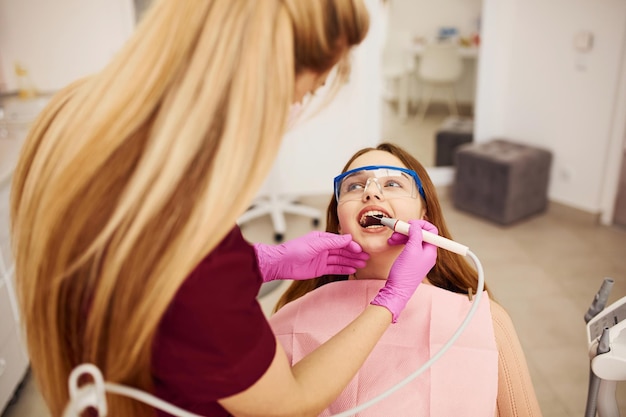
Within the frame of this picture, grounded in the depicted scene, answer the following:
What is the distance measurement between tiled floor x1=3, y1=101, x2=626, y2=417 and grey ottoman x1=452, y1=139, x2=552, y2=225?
8 centimetres

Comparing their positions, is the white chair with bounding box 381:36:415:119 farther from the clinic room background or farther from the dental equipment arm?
the dental equipment arm

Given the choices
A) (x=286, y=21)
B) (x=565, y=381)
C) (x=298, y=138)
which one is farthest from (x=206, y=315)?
(x=298, y=138)

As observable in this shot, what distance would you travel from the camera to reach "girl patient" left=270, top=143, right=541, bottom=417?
3.80 feet

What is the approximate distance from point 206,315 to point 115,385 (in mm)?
170

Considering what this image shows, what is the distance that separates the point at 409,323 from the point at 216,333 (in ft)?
2.16

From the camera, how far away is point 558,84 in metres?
3.34

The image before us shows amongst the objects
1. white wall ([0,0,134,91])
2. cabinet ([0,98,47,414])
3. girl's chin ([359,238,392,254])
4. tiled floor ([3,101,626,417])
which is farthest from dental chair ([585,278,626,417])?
white wall ([0,0,134,91])

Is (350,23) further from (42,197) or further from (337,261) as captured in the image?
(337,261)

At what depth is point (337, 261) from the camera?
4.27ft

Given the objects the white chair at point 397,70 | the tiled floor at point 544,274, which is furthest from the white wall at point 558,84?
the white chair at point 397,70

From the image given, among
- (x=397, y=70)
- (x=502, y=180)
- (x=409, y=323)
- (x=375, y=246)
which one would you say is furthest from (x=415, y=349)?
(x=397, y=70)

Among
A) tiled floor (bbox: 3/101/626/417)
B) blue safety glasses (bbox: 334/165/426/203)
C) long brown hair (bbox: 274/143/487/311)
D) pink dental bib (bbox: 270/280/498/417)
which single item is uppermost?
blue safety glasses (bbox: 334/165/426/203)

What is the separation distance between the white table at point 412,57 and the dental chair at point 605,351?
2.83m

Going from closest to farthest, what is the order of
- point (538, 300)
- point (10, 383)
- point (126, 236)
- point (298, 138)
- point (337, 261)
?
point (126, 236)
point (337, 261)
point (10, 383)
point (538, 300)
point (298, 138)
